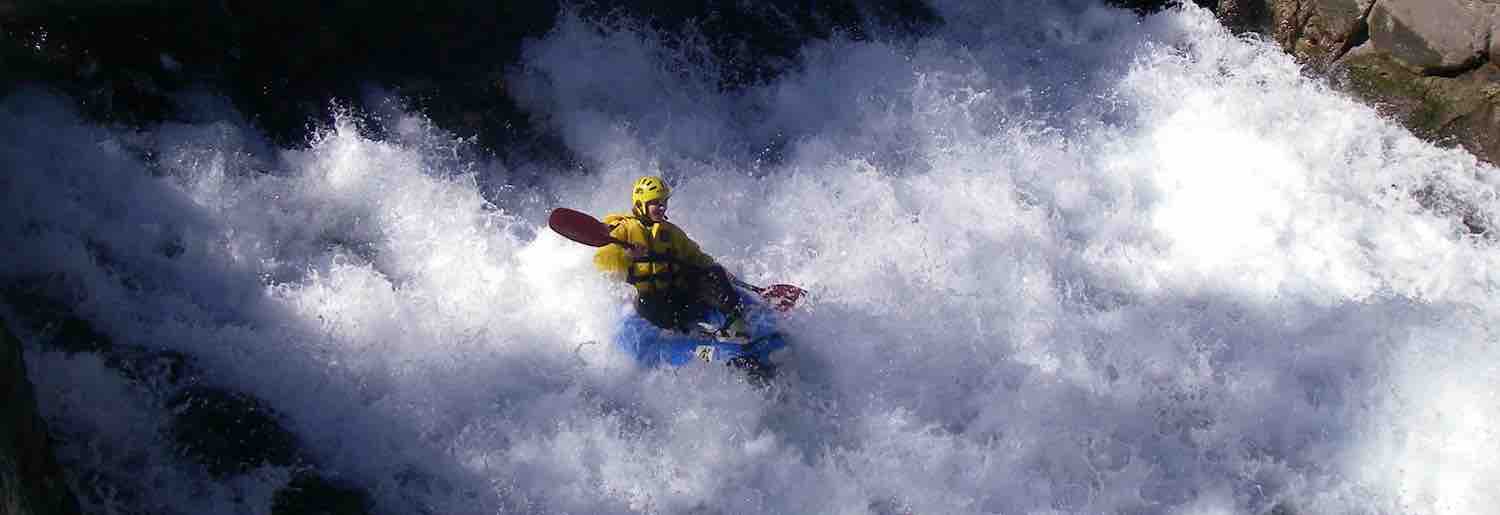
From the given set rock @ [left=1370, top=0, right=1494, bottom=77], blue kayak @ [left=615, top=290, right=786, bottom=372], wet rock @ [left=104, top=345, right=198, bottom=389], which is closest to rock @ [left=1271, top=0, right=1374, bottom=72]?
rock @ [left=1370, top=0, right=1494, bottom=77]

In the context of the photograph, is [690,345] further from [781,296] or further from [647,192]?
[647,192]

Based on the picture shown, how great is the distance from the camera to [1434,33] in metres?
7.94

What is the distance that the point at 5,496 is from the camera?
3.55 m

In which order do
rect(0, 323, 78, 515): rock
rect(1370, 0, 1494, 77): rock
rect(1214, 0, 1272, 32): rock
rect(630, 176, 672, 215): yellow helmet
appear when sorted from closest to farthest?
1. rect(0, 323, 78, 515): rock
2. rect(630, 176, 672, 215): yellow helmet
3. rect(1370, 0, 1494, 77): rock
4. rect(1214, 0, 1272, 32): rock

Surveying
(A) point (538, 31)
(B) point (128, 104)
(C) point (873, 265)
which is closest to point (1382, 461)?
(C) point (873, 265)

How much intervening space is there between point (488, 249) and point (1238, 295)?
15.5 ft

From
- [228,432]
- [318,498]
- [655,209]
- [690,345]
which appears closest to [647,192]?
[655,209]

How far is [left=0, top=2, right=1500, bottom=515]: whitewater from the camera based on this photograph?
5348 mm

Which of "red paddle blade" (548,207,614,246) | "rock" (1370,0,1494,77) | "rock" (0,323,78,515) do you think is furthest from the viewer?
"rock" (1370,0,1494,77)

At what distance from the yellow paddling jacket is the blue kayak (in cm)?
22

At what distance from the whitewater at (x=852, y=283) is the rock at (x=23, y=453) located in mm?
430

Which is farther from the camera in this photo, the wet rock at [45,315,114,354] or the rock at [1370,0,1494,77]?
the rock at [1370,0,1494,77]

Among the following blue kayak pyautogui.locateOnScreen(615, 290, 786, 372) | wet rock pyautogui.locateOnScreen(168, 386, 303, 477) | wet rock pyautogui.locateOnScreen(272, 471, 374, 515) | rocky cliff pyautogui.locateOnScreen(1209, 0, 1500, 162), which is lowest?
wet rock pyautogui.locateOnScreen(272, 471, 374, 515)

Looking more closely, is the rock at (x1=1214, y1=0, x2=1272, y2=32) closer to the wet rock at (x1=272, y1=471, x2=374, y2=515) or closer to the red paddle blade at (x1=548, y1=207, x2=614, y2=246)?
the red paddle blade at (x1=548, y1=207, x2=614, y2=246)
